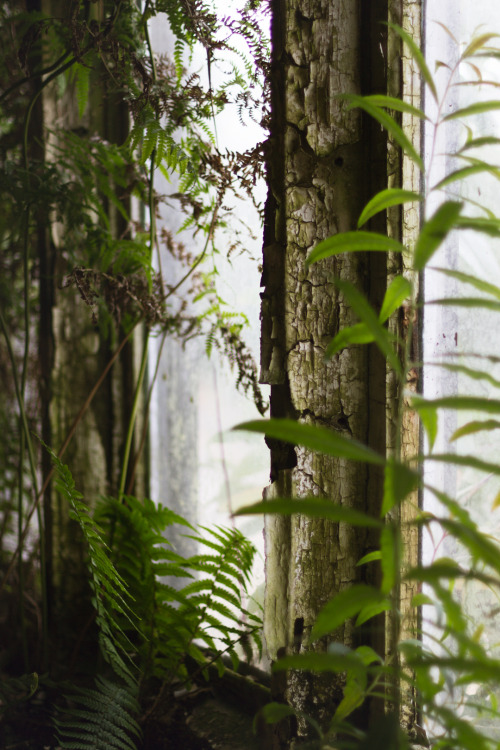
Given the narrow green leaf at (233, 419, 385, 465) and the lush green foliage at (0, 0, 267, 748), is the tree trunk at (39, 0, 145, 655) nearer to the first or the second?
the lush green foliage at (0, 0, 267, 748)

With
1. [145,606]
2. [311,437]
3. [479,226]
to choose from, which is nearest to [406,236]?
[479,226]

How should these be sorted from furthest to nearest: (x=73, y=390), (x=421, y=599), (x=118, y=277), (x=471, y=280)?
(x=73, y=390), (x=118, y=277), (x=421, y=599), (x=471, y=280)

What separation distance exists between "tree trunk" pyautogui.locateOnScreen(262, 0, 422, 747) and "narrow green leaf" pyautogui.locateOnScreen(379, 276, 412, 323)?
6.7 inches

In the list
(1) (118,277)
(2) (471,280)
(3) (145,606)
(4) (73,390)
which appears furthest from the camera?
(4) (73,390)

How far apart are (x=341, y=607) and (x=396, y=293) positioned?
350mm

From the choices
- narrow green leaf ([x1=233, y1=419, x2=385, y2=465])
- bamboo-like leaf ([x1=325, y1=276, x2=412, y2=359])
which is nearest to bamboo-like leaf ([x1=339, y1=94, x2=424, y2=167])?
bamboo-like leaf ([x1=325, y1=276, x2=412, y2=359])

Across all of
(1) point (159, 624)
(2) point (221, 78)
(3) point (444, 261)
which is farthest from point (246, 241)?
(1) point (159, 624)

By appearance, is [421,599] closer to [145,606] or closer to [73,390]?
[145,606]

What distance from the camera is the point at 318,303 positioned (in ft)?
2.80

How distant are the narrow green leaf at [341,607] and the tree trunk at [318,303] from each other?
0.35 meters

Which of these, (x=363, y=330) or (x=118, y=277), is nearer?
(x=363, y=330)

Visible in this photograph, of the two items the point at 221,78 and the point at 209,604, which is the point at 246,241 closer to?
the point at 221,78

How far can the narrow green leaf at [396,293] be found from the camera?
24.8 inches

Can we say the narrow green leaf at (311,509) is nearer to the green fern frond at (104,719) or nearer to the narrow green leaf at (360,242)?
the narrow green leaf at (360,242)
